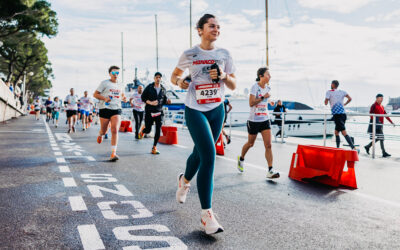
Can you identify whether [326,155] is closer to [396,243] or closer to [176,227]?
[396,243]

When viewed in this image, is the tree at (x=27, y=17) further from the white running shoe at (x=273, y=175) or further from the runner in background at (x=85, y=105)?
the white running shoe at (x=273, y=175)

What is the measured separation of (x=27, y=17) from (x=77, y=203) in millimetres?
23026

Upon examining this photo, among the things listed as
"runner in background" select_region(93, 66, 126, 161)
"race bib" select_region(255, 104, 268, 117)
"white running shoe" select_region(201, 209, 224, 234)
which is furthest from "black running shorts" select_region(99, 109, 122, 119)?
"white running shoe" select_region(201, 209, 224, 234)

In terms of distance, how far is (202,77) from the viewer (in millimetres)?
3684

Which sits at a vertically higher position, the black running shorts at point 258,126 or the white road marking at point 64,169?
the black running shorts at point 258,126

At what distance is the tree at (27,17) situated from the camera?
20.5 metres

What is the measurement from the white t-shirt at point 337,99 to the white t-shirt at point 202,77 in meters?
7.74

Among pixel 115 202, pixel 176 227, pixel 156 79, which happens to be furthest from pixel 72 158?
pixel 176 227

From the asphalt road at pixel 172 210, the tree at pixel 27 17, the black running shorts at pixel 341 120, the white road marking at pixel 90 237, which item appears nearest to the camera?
the white road marking at pixel 90 237

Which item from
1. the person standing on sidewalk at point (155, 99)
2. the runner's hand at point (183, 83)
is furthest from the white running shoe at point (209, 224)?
the person standing on sidewalk at point (155, 99)

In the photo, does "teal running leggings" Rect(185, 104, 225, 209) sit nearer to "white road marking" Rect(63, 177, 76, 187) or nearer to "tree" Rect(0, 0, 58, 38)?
"white road marking" Rect(63, 177, 76, 187)

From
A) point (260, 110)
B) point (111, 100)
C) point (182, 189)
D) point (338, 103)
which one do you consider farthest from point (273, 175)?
point (338, 103)

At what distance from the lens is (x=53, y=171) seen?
6441 mm

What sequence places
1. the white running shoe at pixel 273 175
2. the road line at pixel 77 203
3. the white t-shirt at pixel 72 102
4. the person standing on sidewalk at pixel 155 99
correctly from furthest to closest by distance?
the white t-shirt at pixel 72 102 → the person standing on sidewalk at pixel 155 99 → the white running shoe at pixel 273 175 → the road line at pixel 77 203
